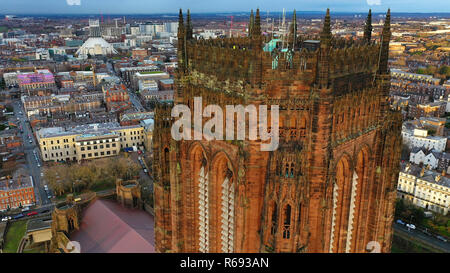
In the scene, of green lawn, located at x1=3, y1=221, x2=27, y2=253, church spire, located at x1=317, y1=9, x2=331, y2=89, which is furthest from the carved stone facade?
church spire, located at x1=317, y1=9, x2=331, y2=89

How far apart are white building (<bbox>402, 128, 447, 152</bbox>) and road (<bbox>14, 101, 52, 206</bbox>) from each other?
399 ft

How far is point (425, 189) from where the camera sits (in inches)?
4230

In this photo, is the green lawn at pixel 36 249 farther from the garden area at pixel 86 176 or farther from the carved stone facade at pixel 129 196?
the garden area at pixel 86 176

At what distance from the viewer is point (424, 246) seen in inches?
3447

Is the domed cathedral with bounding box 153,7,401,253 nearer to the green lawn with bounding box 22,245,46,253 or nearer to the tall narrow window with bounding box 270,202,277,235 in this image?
the tall narrow window with bounding box 270,202,277,235

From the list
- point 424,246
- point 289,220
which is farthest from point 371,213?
point 424,246

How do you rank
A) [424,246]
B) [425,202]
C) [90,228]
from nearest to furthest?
1. [90,228]
2. [424,246]
3. [425,202]

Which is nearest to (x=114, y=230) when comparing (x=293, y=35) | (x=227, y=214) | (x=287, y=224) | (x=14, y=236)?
(x=227, y=214)

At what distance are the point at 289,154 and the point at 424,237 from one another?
275 ft

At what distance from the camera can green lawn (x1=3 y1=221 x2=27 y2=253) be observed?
8704 centimetres

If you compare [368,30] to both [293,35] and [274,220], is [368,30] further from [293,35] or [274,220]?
[274,220]
